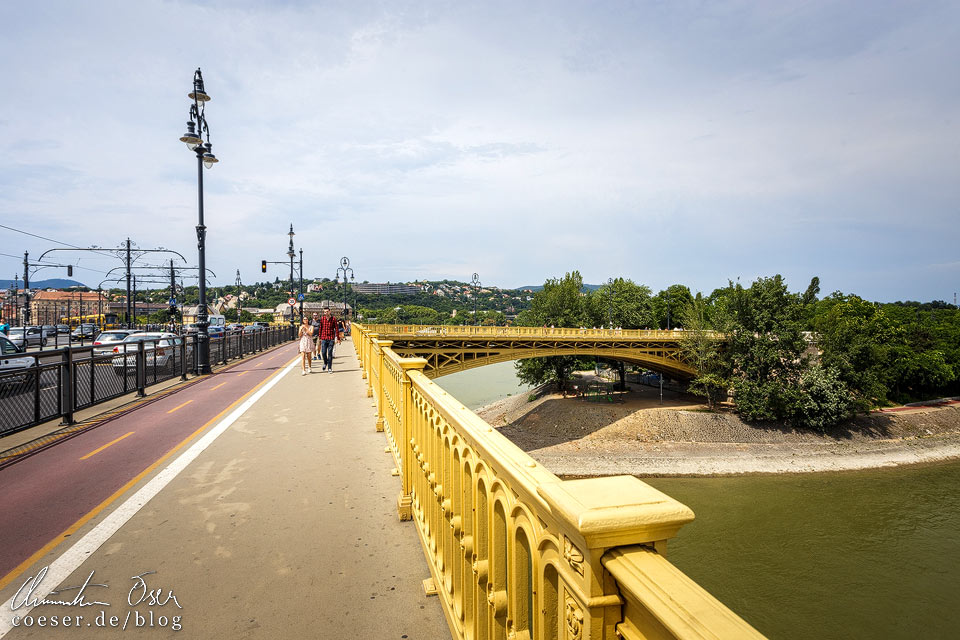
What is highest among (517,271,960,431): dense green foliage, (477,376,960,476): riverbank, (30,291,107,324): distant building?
(30,291,107,324): distant building

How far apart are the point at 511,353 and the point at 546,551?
33.0 m

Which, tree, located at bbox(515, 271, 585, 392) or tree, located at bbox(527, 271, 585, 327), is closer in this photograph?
tree, located at bbox(515, 271, 585, 392)

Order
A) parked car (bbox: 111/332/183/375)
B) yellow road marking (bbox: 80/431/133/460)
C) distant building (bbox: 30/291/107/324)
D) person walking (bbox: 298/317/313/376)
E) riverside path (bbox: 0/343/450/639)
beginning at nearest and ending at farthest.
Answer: riverside path (bbox: 0/343/450/639)
yellow road marking (bbox: 80/431/133/460)
parked car (bbox: 111/332/183/375)
person walking (bbox: 298/317/313/376)
distant building (bbox: 30/291/107/324)

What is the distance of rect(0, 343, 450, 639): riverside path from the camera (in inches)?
116

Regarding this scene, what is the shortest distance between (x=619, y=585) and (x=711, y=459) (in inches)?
1361

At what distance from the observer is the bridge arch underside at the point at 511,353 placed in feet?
104

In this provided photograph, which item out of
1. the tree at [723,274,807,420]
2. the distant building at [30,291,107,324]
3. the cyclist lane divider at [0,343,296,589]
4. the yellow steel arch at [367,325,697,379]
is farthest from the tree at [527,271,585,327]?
the distant building at [30,291,107,324]

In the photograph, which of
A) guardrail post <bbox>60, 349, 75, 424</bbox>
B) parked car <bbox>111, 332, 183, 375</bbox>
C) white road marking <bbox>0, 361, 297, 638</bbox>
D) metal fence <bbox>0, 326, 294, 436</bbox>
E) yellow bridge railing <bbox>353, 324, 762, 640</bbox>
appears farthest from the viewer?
parked car <bbox>111, 332, 183, 375</bbox>

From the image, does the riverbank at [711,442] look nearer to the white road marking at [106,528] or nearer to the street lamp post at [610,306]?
the street lamp post at [610,306]

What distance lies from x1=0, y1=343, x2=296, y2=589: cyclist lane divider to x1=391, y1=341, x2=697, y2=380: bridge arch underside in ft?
66.2

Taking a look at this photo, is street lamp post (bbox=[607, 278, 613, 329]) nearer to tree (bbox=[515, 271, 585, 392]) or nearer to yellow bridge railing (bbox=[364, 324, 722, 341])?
tree (bbox=[515, 271, 585, 392])

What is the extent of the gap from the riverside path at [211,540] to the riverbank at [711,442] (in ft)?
85.9

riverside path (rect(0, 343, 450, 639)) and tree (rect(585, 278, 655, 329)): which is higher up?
tree (rect(585, 278, 655, 329))

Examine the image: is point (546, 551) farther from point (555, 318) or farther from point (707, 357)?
point (555, 318)
